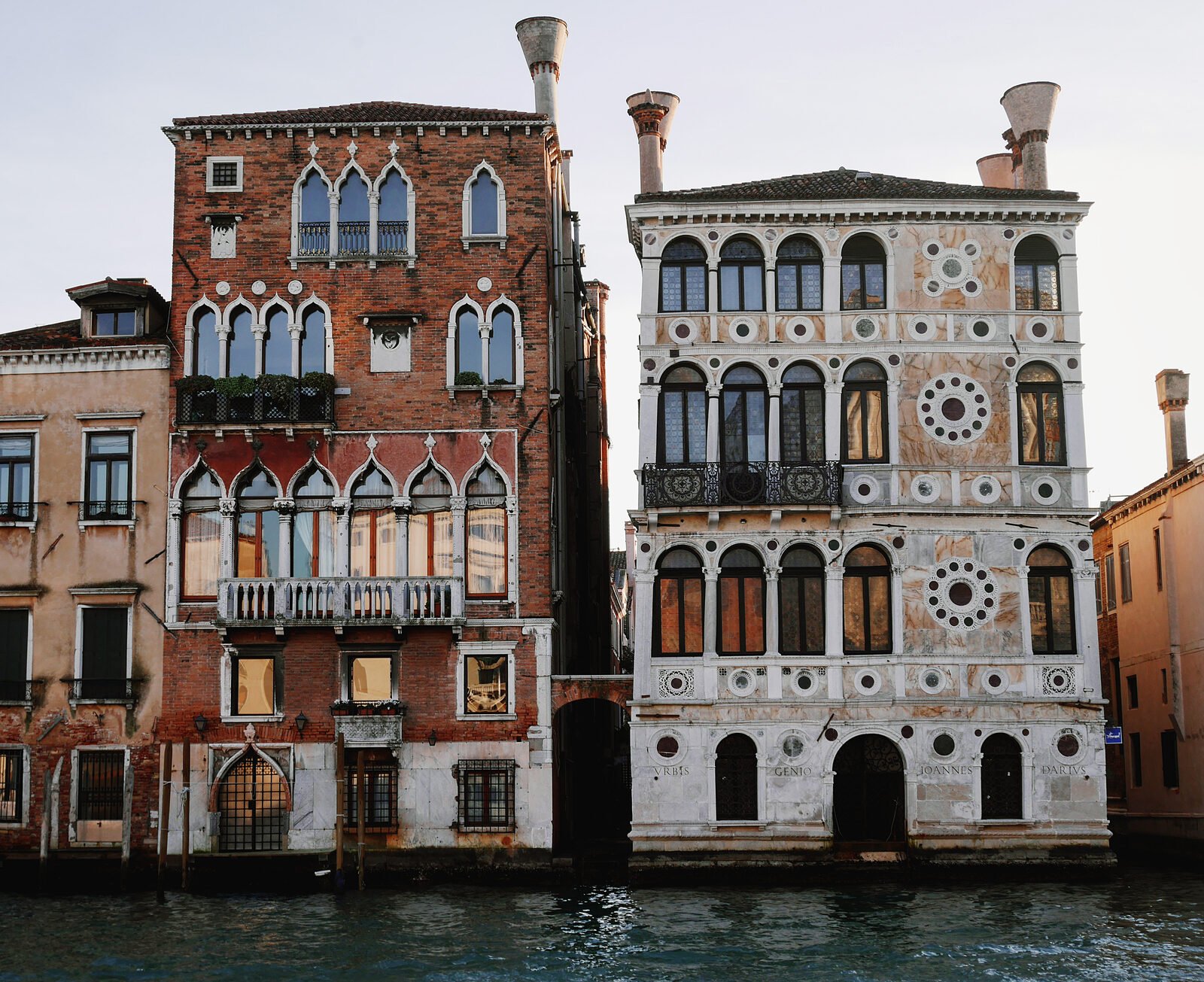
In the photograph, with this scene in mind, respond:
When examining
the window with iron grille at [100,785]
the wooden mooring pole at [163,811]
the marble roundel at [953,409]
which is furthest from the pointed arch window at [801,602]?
the window with iron grille at [100,785]

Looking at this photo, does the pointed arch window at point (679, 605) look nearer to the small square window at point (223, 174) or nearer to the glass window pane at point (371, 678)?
the glass window pane at point (371, 678)

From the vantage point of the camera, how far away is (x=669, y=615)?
3030 centimetres

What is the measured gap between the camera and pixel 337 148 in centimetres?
3166

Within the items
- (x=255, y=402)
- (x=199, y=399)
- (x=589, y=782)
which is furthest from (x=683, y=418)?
(x=589, y=782)

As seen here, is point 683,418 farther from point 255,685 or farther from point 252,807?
point 252,807

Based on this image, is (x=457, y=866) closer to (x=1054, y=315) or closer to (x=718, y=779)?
(x=718, y=779)

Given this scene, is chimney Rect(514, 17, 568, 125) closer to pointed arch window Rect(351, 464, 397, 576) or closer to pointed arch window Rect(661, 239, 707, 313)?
pointed arch window Rect(661, 239, 707, 313)

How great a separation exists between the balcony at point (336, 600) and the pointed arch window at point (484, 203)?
7.01 m

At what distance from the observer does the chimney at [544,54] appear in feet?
117

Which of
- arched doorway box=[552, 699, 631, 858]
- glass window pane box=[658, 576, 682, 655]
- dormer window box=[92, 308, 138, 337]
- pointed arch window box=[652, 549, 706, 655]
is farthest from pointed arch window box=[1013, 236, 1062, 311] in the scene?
dormer window box=[92, 308, 138, 337]

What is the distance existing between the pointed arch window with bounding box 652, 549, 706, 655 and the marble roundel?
204 inches

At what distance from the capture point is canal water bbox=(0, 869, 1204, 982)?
21.8 m

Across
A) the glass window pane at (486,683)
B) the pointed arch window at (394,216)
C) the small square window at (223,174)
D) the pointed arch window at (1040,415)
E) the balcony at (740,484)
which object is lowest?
the glass window pane at (486,683)

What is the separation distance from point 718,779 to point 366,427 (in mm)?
9536
